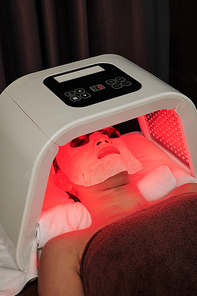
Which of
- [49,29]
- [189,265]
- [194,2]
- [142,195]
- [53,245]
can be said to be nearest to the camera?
[189,265]

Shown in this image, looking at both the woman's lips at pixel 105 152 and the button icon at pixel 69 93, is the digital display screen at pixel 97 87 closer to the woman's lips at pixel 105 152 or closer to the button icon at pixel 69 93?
the button icon at pixel 69 93

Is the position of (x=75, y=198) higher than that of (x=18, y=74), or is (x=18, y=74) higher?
(x=18, y=74)

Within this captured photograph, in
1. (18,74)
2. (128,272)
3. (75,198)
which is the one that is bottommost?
(75,198)

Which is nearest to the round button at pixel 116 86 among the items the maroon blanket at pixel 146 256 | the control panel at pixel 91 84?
the control panel at pixel 91 84

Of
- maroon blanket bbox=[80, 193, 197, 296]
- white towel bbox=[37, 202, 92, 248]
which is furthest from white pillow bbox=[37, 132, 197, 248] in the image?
maroon blanket bbox=[80, 193, 197, 296]

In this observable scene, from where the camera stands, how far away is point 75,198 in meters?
0.96

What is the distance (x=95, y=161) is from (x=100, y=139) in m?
0.07

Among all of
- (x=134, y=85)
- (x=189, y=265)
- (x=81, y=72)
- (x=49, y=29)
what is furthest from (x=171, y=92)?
(x=49, y=29)

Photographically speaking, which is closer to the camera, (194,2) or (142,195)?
(142,195)

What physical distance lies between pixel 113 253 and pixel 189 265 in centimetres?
15

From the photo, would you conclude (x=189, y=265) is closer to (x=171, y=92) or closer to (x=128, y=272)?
(x=128, y=272)

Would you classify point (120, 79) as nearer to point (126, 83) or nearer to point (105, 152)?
point (126, 83)

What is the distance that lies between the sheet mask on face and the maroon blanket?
0.66 feet

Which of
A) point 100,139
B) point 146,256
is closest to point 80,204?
point 100,139
